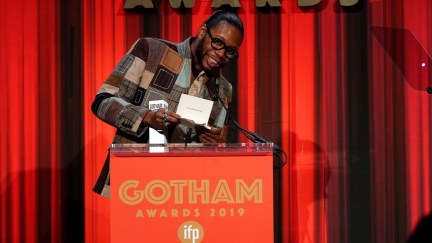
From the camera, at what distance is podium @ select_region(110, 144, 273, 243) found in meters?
1.19

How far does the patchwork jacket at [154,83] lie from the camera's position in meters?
1.96

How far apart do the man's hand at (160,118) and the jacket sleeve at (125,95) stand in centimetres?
3

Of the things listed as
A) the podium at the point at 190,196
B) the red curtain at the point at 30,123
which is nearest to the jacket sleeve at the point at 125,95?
the podium at the point at 190,196

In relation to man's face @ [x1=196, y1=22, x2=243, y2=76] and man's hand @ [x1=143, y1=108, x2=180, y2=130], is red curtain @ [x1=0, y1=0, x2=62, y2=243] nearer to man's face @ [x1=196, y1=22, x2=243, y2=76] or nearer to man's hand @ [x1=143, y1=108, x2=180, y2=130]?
man's face @ [x1=196, y1=22, x2=243, y2=76]

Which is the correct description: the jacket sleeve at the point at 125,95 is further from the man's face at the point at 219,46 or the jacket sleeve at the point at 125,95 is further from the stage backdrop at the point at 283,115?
the stage backdrop at the point at 283,115

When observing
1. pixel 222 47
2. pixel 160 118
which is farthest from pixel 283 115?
pixel 160 118

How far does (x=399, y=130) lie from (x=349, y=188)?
0.40m

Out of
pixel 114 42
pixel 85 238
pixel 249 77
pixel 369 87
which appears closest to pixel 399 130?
pixel 369 87

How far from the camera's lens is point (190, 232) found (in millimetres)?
1196

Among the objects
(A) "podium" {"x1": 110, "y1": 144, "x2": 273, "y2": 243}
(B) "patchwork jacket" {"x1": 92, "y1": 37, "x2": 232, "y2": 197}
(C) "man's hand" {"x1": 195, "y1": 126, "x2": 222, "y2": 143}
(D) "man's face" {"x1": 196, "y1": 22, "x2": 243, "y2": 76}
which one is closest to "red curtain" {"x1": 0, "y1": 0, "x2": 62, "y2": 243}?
(B) "patchwork jacket" {"x1": 92, "y1": 37, "x2": 232, "y2": 197}

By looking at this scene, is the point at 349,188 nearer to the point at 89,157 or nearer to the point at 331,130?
the point at 331,130

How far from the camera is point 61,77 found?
263cm

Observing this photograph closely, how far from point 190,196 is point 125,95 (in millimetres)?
870

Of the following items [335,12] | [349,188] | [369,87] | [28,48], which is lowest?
[349,188]
